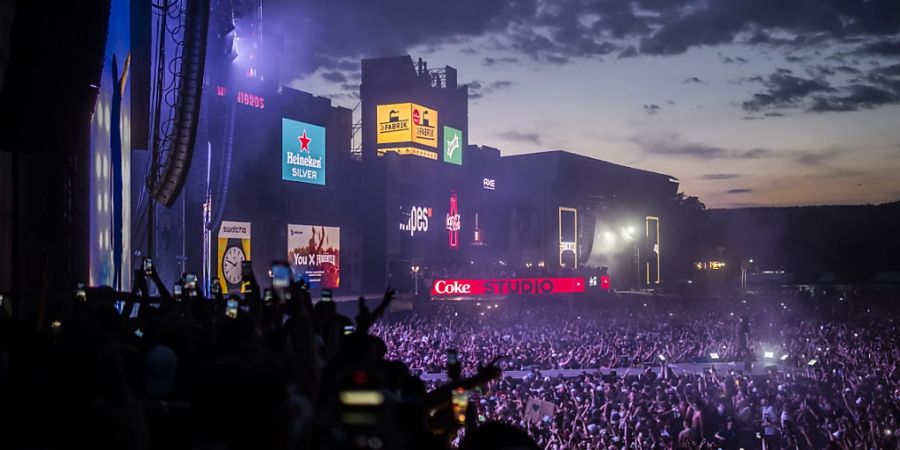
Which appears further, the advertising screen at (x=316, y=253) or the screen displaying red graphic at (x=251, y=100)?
the advertising screen at (x=316, y=253)

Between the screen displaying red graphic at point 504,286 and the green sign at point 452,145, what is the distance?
15270 mm

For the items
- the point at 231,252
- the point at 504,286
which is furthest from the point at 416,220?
the point at 231,252

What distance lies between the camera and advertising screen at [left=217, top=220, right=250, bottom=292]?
38.5 meters

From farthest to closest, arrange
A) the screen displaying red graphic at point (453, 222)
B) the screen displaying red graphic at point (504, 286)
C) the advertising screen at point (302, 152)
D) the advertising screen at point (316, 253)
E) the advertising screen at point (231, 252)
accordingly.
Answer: the screen displaying red graphic at point (453, 222), the advertising screen at point (316, 253), the advertising screen at point (302, 152), the screen displaying red graphic at point (504, 286), the advertising screen at point (231, 252)

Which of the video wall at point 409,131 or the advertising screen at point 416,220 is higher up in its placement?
the video wall at point 409,131

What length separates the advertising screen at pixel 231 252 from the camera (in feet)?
126

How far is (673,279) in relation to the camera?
8688 centimetres

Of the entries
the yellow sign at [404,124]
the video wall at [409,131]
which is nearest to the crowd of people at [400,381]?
the video wall at [409,131]

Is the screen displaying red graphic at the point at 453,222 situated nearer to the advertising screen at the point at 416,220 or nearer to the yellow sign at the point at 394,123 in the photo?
the advertising screen at the point at 416,220

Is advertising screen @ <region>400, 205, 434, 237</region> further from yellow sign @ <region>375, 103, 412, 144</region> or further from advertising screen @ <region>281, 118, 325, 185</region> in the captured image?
advertising screen @ <region>281, 118, 325, 185</region>

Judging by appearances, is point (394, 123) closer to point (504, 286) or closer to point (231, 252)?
point (504, 286)

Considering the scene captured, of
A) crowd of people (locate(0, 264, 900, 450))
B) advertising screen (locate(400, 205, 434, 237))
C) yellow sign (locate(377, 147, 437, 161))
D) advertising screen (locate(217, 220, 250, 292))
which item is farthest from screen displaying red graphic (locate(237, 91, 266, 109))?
crowd of people (locate(0, 264, 900, 450))

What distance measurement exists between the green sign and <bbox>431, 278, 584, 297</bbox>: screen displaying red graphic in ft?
50.1

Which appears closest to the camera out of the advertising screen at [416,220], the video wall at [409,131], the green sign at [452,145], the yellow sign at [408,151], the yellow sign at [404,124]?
the advertising screen at [416,220]
